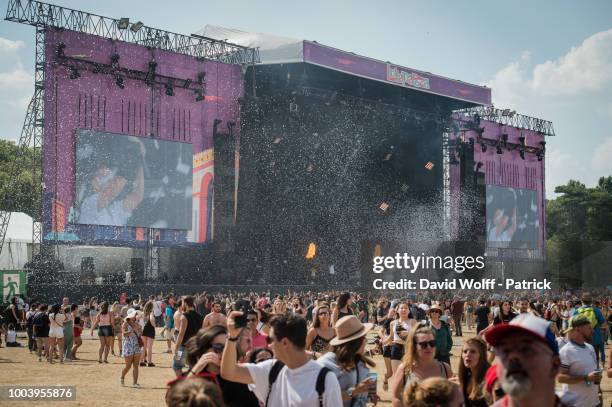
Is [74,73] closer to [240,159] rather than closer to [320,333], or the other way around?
[240,159]

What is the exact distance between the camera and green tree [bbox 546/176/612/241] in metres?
79.5

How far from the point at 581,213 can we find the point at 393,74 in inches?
1868

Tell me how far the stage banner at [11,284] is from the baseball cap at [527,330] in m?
28.6

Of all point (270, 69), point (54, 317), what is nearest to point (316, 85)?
point (270, 69)

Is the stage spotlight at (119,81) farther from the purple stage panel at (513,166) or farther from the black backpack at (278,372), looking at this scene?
the black backpack at (278,372)

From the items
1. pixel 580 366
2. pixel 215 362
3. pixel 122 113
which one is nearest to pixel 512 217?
pixel 122 113

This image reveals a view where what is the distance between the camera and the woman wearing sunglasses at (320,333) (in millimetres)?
8547

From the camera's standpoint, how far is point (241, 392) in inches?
185

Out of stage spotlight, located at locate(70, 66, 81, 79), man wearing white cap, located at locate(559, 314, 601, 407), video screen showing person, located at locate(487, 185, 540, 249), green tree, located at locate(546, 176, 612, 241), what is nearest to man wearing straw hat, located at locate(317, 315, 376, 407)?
man wearing white cap, located at locate(559, 314, 601, 407)

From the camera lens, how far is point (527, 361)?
247 centimetres

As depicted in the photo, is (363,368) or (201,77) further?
(201,77)

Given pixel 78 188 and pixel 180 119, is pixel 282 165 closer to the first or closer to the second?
pixel 180 119

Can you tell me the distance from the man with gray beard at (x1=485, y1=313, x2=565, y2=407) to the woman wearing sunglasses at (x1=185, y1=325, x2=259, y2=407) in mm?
2364

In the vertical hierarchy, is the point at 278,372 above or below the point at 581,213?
below
